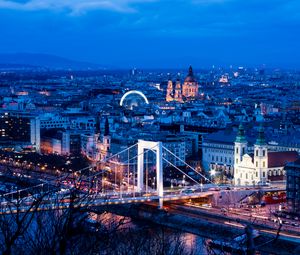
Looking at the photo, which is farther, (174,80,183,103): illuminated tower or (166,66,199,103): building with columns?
(166,66,199,103): building with columns

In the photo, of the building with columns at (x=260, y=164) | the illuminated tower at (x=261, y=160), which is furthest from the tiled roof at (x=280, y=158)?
the illuminated tower at (x=261, y=160)

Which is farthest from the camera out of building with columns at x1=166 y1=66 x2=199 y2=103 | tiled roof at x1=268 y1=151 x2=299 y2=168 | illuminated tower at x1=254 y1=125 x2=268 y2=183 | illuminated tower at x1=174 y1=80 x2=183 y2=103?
building with columns at x1=166 y1=66 x2=199 y2=103

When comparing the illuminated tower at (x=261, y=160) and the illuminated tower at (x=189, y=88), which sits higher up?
the illuminated tower at (x=189, y=88)

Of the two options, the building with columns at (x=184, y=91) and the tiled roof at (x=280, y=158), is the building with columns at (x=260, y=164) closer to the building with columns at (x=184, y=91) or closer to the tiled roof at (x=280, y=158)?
the tiled roof at (x=280, y=158)

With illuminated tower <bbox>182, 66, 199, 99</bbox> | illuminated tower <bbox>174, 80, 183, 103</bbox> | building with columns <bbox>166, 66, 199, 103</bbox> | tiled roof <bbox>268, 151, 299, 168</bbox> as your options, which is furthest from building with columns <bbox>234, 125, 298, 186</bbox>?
illuminated tower <bbox>182, 66, 199, 99</bbox>

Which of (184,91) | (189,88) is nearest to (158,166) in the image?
(189,88)

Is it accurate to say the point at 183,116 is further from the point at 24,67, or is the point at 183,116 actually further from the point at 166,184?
the point at 24,67

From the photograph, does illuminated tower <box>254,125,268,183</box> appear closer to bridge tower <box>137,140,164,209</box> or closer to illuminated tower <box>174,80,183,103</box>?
bridge tower <box>137,140,164,209</box>

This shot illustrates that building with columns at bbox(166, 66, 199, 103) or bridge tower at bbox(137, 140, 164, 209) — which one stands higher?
building with columns at bbox(166, 66, 199, 103)

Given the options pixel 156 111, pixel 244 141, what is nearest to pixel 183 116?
pixel 156 111

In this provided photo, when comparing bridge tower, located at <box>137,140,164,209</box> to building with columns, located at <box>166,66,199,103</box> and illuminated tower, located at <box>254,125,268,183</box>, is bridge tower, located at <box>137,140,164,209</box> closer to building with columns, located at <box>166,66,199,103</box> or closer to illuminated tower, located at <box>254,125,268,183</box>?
illuminated tower, located at <box>254,125,268,183</box>

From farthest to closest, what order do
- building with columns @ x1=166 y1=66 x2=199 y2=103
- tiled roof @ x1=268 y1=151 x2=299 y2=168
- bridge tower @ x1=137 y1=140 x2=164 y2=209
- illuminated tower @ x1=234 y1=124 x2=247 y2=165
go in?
1. building with columns @ x1=166 y1=66 x2=199 y2=103
2. illuminated tower @ x1=234 y1=124 x2=247 y2=165
3. tiled roof @ x1=268 y1=151 x2=299 y2=168
4. bridge tower @ x1=137 y1=140 x2=164 y2=209
